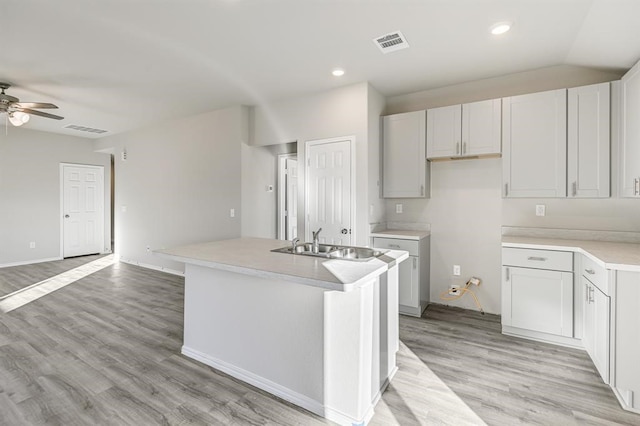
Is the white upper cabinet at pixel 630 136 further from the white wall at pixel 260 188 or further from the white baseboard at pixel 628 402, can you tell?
the white wall at pixel 260 188

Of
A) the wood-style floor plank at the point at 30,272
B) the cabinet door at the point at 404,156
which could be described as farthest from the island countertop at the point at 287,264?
the wood-style floor plank at the point at 30,272

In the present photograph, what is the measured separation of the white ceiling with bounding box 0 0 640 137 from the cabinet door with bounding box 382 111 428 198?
439 mm

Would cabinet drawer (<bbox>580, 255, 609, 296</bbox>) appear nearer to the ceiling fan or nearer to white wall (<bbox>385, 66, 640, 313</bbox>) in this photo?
white wall (<bbox>385, 66, 640, 313</bbox>)

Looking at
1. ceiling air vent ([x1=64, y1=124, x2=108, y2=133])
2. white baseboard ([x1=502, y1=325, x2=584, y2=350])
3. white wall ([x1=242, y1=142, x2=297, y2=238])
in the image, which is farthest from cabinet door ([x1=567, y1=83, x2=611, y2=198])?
ceiling air vent ([x1=64, y1=124, x2=108, y2=133])

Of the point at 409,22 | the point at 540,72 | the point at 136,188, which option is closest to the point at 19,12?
the point at 409,22

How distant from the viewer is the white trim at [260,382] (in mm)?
1926

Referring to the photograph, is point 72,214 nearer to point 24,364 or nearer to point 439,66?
point 24,364

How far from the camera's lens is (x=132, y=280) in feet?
16.3

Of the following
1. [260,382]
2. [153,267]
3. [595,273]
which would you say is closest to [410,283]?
[595,273]

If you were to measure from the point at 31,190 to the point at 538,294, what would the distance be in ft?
27.5

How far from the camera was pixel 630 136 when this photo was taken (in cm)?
251

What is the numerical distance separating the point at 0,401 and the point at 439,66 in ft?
14.5

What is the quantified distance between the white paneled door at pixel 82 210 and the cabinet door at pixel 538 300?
26.5 ft

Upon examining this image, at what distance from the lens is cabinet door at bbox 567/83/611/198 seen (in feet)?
8.99
